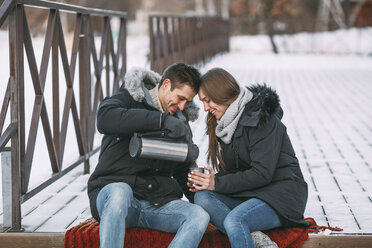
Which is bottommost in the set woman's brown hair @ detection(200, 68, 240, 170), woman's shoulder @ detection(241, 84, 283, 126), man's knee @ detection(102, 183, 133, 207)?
man's knee @ detection(102, 183, 133, 207)

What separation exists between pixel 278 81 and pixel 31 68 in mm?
9906

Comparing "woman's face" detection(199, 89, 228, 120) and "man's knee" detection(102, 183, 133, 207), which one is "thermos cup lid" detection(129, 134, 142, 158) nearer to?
"man's knee" detection(102, 183, 133, 207)

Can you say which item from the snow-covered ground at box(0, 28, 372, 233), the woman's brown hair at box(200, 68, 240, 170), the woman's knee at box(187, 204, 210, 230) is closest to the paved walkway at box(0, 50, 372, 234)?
the snow-covered ground at box(0, 28, 372, 233)

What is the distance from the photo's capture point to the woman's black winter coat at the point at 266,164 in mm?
3377

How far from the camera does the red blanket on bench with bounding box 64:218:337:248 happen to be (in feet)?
11.3

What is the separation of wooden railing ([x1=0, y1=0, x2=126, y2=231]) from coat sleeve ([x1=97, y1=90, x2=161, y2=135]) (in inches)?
19.3

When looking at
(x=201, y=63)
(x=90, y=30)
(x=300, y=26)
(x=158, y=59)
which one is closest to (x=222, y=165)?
(x=90, y=30)

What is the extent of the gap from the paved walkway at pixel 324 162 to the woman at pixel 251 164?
0.54 m

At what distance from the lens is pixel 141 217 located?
11.4 feet

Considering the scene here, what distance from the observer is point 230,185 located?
346 cm

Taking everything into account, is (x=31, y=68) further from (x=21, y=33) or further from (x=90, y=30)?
(x=90, y=30)

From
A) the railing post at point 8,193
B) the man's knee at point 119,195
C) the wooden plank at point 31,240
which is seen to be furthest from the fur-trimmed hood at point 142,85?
the wooden plank at point 31,240

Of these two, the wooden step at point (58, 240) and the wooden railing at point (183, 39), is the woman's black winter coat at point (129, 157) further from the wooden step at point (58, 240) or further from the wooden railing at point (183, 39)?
the wooden railing at point (183, 39)

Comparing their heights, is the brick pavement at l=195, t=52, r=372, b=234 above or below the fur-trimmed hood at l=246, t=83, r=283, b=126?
below
